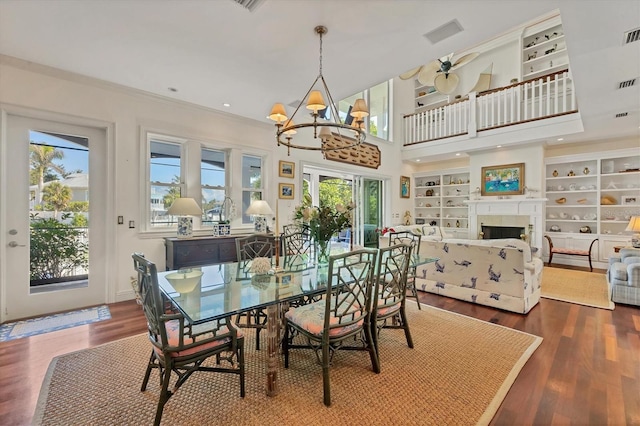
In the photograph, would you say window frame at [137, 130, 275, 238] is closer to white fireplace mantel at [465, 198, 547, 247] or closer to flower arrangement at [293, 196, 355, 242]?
flower arrangement at [293, 196, 355, 242]

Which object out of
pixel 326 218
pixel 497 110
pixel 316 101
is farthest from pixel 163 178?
pixel 497 110

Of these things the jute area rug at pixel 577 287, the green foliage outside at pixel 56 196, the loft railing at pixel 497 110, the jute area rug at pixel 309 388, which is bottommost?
the jute area rug at pixel 309 388

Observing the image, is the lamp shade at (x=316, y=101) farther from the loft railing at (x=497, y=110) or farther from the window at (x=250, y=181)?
the loft railing at (x=497, y=110)

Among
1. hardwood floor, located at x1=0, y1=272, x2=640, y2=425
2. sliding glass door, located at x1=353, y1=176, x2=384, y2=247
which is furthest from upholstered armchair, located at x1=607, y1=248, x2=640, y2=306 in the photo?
sliding glass door, located at x1=353, y1=176, x2=384, y2=247

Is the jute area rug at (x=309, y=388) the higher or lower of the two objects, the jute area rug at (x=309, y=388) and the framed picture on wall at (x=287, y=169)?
the lower

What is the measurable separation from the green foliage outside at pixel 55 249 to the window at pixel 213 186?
5.07ft

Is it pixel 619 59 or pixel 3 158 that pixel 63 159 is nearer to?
pixel 3 158

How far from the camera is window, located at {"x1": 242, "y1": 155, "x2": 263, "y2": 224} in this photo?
4938 mm

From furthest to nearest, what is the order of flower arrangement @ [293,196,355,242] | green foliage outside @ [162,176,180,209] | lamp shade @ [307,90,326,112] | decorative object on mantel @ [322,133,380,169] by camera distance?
1. decorative object on mantel @ [322,133,380,169]
2. green foliage outside @ [162,176,180,209]
3. flower arrangement @ [293,196,355,242]
4. lamp shade @ [307,90,326,112]

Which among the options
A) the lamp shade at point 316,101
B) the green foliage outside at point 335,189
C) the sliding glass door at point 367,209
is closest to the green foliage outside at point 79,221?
the lamp shade at point 316,101

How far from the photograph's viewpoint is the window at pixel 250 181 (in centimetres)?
494

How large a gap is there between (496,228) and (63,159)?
27.3ft

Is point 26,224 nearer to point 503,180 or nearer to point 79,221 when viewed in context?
point 79,221

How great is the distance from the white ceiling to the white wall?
0.78 feet
